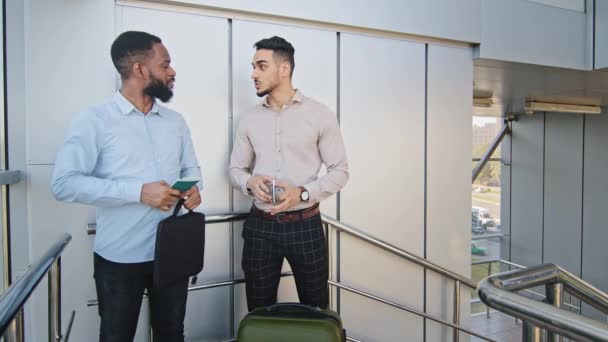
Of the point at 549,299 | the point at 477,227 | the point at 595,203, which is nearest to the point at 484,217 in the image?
the point at 477,227

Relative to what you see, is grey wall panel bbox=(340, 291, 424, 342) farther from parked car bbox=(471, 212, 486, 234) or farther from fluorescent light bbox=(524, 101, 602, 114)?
parked car bbox=(471, 212, 486, 234)

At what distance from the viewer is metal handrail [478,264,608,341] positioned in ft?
2.92

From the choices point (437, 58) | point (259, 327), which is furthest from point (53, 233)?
point (437, 58)

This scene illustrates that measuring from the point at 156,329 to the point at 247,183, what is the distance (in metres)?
0.79

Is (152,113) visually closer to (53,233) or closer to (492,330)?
(53,233)

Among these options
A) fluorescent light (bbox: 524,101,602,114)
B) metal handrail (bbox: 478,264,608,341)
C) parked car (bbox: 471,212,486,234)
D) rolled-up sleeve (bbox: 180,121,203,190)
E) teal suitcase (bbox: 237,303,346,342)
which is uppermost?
fluorescent light (bbox: 524,101,602,114)

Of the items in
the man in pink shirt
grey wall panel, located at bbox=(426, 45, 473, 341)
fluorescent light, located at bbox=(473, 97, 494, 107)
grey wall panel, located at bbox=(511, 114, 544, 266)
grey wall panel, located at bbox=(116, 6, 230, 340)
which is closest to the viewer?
the man in pink shirt

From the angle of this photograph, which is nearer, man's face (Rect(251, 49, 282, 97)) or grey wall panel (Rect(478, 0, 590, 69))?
man's face (Rect(251, 49, 282, 97))

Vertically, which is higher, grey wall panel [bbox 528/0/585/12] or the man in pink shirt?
grey wall panel [bbox 528/0/585/12]

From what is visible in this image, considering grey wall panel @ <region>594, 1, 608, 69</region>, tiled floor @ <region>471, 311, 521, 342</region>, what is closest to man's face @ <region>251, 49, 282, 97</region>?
grey wall panel @ <region>594, 1, 608, 69</region>

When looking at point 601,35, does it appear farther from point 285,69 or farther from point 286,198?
point 286,198

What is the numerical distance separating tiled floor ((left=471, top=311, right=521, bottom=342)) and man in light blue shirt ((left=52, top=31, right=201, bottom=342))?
626 centimetres

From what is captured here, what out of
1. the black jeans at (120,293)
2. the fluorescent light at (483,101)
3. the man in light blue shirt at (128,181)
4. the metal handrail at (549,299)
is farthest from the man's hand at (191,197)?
the fluorescent light at (483,101)

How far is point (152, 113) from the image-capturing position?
1.85m
